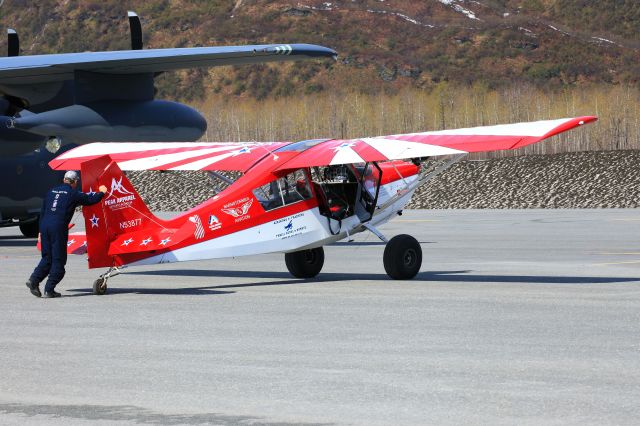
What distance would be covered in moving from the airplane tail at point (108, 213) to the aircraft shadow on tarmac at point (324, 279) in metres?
1.03

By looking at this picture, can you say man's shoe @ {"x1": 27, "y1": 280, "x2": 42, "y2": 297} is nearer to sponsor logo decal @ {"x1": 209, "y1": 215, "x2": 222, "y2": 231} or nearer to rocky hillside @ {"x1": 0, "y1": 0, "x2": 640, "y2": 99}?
sponsor logo decal @ {"x1": 209, "y1": 215, "x2": 222, "y2": 231}

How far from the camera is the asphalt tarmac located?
30.6 ft

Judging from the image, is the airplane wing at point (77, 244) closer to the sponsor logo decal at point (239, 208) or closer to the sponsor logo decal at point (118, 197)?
the sponsor logo decal at point (118, 197)

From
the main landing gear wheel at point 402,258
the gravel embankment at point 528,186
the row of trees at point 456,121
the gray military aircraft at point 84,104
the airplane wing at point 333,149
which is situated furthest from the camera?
the row of trees at point 456,121

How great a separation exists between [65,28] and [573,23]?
54.6 m

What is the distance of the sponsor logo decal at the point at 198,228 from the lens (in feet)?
60.3

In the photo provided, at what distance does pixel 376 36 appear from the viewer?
414ft

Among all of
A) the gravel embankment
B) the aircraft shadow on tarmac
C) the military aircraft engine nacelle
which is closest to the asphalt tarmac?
the aircraft shadow on tarmac

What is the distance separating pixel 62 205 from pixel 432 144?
574cm

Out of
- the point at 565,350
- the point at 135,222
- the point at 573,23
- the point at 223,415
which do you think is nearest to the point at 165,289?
the point at 135,222

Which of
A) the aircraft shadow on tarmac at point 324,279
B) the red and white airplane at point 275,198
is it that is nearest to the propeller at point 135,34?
the red and white airplane at point 275,198

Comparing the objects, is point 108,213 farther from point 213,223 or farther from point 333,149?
point 333,149

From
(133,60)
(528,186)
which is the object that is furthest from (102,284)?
(528,186)

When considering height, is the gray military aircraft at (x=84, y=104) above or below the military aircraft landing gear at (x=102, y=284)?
above
